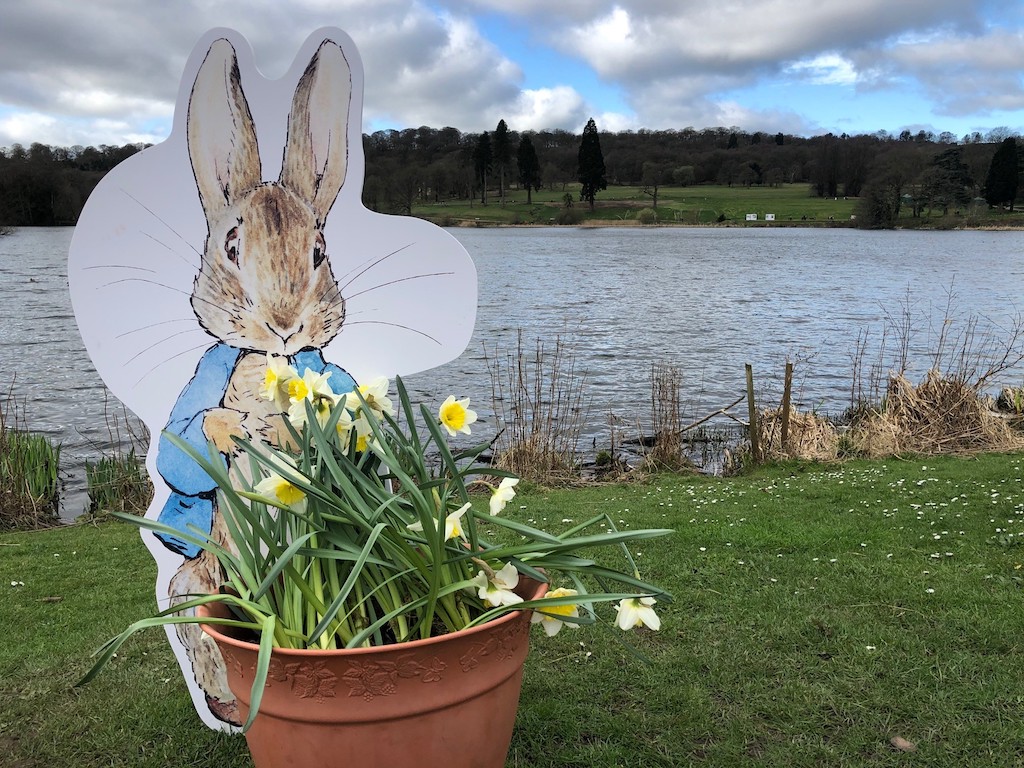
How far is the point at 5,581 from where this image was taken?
→ 5.14 metres

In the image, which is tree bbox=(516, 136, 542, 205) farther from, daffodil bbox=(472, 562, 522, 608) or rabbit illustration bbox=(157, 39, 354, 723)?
daffodil bbox=(472, 562, 522, 608)

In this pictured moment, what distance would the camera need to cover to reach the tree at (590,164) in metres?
78.6

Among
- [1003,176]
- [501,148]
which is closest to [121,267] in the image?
[501,148]

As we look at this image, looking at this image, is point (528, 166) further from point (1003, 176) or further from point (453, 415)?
point (453, 415)

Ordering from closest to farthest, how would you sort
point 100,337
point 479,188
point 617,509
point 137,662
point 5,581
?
point 100,337, point 137,662, point 5,581, point 617,509, point 479,188

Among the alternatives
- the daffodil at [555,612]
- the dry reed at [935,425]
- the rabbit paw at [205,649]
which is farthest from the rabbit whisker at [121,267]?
the dry reed at [935,425]

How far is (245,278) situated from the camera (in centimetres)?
285

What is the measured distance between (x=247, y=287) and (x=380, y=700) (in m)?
1.63

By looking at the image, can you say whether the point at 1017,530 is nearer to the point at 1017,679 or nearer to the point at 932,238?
the point at 1017,679

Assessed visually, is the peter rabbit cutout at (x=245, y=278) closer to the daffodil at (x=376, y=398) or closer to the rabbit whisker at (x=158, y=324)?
the rabbit whisker at (x=158, y=324)

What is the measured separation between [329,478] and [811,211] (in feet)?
277

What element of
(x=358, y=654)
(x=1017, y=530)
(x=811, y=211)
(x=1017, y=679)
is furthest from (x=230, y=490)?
(x=811, y=211)

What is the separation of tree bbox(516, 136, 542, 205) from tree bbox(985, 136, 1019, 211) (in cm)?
4017

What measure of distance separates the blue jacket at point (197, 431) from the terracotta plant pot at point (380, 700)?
959mm
